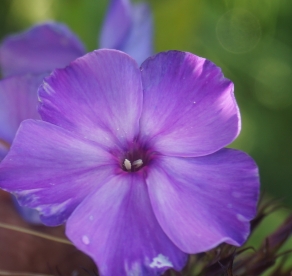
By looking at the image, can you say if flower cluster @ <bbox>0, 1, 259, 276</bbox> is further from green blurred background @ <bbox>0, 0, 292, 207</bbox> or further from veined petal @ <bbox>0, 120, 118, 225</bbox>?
green blurred background @ <bbox>0, 0, 292, 207</bbox>

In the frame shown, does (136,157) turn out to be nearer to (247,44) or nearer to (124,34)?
→ (124,34)

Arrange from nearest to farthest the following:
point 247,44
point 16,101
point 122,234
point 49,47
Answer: point 122,234 < point 16,101 < point 49,47 < point 247,44

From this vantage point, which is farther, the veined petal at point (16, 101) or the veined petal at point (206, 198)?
the veined petal at point (16, 101)

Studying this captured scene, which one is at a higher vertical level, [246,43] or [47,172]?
[47,172]

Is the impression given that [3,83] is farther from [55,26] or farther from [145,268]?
[145,268]

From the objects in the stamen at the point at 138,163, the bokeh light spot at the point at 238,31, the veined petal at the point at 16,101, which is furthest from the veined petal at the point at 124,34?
the bokeh light spot at the point at 238,31

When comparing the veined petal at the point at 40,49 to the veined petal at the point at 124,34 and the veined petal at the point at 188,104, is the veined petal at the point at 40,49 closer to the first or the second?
the veined petal at the point at 124,34

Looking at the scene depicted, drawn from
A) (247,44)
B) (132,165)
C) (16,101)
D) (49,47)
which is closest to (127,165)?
(132,165)
